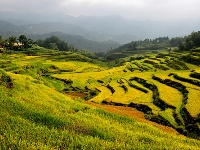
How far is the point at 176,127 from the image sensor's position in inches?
1006

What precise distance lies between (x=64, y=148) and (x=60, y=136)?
4.42ft

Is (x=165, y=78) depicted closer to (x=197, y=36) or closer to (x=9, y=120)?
(x=9, y=120)

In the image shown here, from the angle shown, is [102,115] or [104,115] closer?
[102,115]

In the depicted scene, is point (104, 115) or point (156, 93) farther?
point (156, 93)

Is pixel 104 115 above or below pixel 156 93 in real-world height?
above

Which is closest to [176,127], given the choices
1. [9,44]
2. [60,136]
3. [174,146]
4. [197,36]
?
[174,146]

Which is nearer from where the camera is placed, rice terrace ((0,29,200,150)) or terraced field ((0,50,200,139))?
rice terrace ((0,29,200,150))

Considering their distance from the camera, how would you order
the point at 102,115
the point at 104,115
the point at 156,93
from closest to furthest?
1. the point at 102,115
2. the point at 104,115
3. the point at 156,93

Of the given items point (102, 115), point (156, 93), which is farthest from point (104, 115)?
point (156, 93)

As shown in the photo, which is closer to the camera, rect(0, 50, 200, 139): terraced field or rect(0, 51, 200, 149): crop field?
rect(0, 51, 200, 149): crop field

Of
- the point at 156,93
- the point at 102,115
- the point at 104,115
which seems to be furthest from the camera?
the point at 156,93

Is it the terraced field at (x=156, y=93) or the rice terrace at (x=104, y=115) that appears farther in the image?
the terraced field at (x=156, y=93)

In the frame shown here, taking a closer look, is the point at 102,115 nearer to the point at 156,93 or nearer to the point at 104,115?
the point at 104,115

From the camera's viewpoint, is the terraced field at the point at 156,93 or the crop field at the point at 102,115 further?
the terraced field at the point at 156,93
